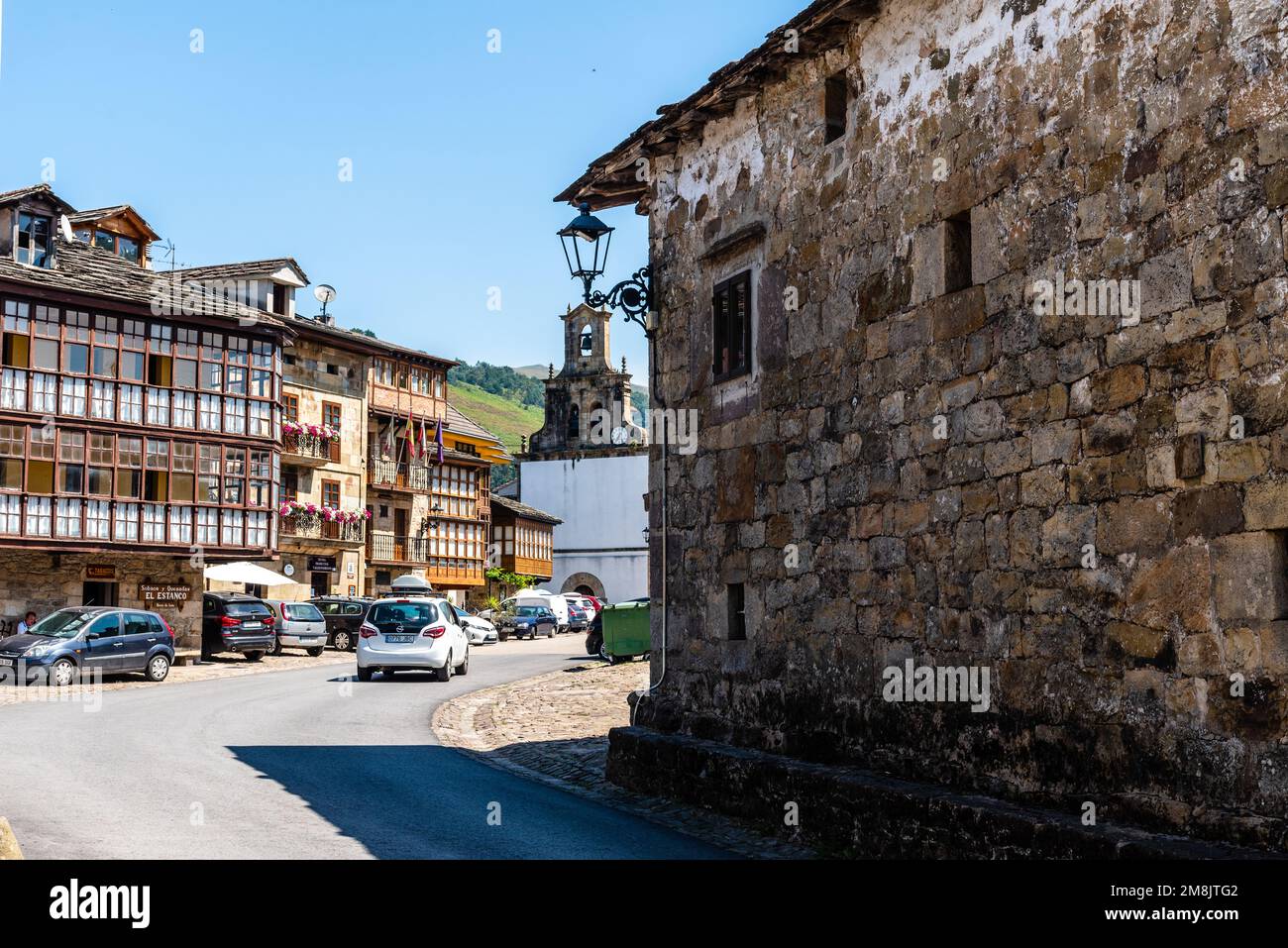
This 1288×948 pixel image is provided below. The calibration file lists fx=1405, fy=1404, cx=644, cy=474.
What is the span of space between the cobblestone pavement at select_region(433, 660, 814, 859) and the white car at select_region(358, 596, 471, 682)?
67.6 inches

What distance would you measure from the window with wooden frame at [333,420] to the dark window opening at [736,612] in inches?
1637

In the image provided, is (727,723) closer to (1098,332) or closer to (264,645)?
(1098,332)

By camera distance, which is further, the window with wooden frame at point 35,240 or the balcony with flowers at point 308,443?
the balcony with flowers at point 308,443

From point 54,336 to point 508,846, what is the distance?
2948cm

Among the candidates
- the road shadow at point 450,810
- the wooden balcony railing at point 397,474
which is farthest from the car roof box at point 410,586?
the road shadow at point 450,810

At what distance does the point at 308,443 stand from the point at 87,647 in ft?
80.7

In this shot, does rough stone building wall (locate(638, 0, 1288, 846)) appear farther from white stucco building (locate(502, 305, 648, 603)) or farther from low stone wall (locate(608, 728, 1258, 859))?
white stucco building (locate(502, 305, 648, 603))

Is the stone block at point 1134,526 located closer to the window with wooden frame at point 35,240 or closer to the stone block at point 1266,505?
the stone block at point 1266,505

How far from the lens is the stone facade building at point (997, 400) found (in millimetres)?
7078

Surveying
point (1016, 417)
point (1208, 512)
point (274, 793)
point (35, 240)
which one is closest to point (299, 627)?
point (35, 240)

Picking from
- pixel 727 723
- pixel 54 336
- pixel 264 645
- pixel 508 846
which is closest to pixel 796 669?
pixel 727 723

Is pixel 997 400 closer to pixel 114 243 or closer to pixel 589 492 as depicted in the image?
pixel 114 243

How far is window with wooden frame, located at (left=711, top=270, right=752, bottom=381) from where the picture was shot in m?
12.2

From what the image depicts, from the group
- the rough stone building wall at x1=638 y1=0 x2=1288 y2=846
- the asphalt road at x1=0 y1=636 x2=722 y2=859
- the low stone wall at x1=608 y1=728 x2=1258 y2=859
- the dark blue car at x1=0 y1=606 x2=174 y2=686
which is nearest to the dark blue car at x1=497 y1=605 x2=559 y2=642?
the dark blue car at x1=0 y1=606 x2=174 y2=686
